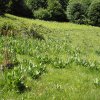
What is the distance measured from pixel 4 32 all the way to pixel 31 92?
573 inches

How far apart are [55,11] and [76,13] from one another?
276 inches

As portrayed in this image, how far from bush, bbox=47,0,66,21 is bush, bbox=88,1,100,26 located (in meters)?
8.13

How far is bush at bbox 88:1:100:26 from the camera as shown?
95312mm

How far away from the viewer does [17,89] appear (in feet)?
33.2

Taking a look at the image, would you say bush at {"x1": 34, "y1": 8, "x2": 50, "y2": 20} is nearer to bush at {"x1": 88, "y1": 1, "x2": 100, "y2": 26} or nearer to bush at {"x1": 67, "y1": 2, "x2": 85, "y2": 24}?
bush at {"x1": 67, "y1": 2, "x2": 85, "y2": 24}

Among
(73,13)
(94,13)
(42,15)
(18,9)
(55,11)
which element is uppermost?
(18,9)

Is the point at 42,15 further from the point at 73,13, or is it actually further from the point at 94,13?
the point at 94,13

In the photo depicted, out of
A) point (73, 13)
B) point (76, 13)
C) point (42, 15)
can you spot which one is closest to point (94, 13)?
point (76, 13)

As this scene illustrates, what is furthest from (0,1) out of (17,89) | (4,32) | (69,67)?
(17,89)

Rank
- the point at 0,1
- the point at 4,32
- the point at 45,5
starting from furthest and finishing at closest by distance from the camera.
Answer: the point at 45,5, the point at 0,1, the point at 4,32

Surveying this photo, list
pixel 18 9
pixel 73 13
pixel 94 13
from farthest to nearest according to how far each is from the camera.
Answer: pixel 73 13
pixel 94 13
pixel 18 9

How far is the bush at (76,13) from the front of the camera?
95.1m

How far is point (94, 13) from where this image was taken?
317 feet

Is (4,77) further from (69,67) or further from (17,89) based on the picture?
(69,67)
